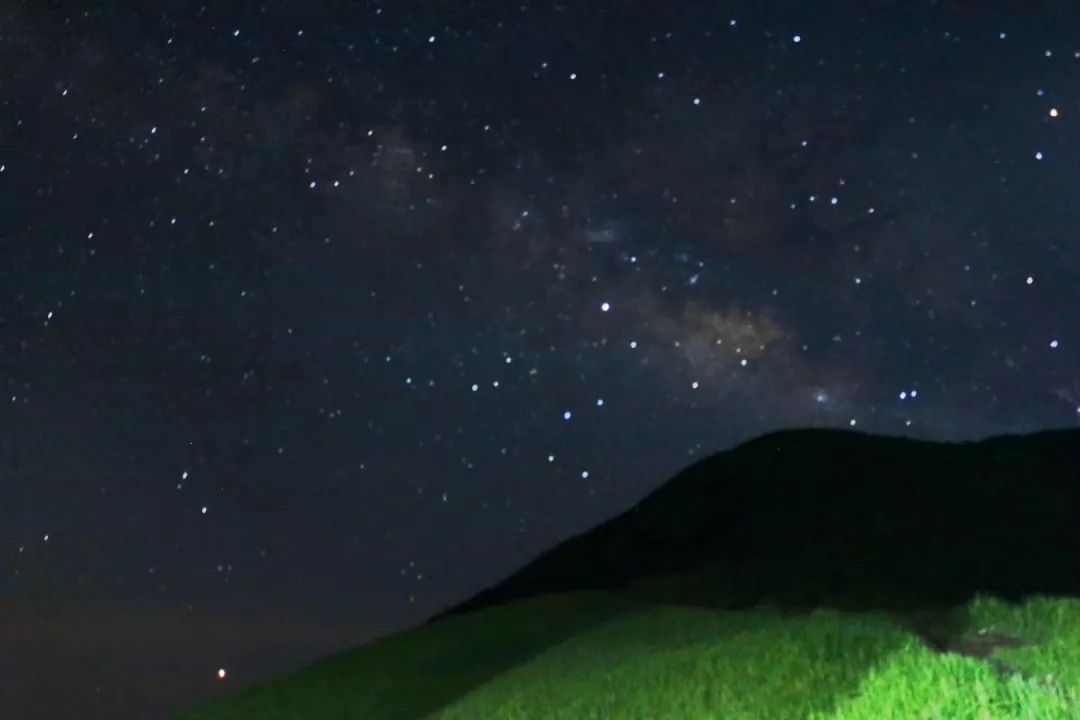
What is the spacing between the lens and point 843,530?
41.9 m

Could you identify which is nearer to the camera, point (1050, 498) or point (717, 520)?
point (1050, 498)

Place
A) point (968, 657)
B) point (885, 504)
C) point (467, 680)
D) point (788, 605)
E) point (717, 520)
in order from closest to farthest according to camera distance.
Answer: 1. point (968, 657)
2. point (467, 680)
3. point (788, 605)
4. point (885, 504)
5. point (717, 520)

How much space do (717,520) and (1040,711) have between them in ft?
135

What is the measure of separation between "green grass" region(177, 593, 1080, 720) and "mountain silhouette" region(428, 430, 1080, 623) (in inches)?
199

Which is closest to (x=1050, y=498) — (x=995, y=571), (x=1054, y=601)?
(x=995, y=571)

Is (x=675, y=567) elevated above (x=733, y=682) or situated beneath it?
elevated above

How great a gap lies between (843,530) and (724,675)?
27724 millimetres

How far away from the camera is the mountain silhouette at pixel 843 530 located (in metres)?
32.3

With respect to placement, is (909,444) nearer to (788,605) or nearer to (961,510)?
(961,510)

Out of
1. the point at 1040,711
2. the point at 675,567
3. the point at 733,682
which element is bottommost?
the point at 1040,711

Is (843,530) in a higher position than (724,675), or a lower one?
higher

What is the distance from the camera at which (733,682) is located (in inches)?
601

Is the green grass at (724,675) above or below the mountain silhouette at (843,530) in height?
below

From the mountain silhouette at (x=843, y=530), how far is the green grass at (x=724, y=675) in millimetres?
5043
